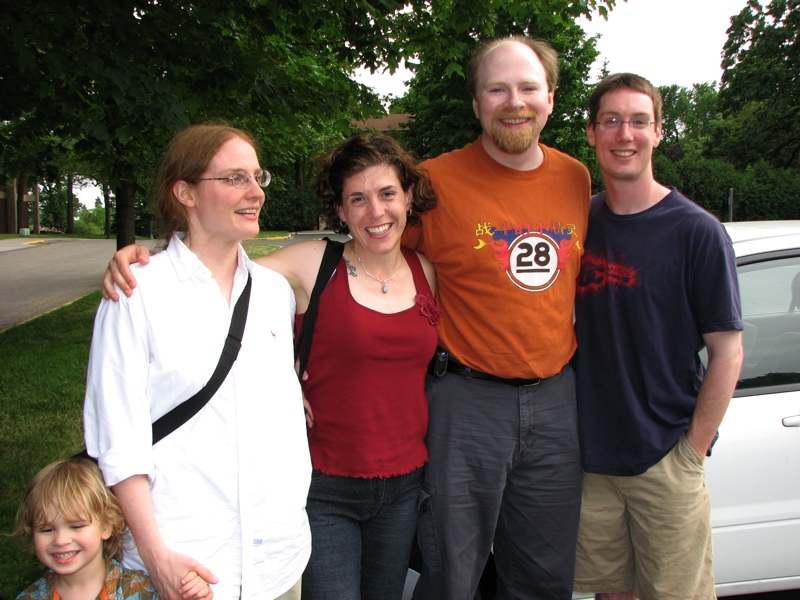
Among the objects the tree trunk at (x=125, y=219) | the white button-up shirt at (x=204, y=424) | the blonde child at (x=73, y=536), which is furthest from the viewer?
the tree trunk at (x=125, y=219)

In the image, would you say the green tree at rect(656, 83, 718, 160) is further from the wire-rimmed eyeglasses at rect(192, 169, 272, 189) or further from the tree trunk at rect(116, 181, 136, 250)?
the wire-rimmed eyeglasses at rect(192, 169, 272, 189)

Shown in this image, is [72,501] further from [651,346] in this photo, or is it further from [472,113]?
[472,113]

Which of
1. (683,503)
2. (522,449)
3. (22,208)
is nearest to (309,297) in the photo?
(522,449)

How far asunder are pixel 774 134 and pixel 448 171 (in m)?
33.8

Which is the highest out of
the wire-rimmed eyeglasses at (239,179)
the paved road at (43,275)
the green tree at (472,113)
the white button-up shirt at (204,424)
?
the green tree at (472,113)

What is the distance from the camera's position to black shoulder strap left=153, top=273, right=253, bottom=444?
169 cm

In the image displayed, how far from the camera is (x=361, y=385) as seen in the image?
2.16 m

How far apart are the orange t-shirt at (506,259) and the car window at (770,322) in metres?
0.83

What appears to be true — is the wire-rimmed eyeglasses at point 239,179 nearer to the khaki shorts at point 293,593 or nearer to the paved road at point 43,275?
the khaki shorts at point 293,593

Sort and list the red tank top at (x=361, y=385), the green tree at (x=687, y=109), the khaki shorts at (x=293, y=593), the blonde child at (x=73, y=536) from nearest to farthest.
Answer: the blonde child at (x=73, y=536)
the khaki shorts at (x=293, y=593)
the red tank top at (x=361, y=385)
the green tree at (x=687, y=109)

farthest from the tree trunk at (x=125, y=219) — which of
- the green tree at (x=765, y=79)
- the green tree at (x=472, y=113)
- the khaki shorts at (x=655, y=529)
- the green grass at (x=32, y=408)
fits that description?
the green tree at (x=765, y=79)

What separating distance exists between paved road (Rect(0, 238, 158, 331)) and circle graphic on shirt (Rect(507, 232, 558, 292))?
9180 mm

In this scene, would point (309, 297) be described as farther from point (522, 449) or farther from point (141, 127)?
point (141, 127)

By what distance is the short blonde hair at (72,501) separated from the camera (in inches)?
71.6
